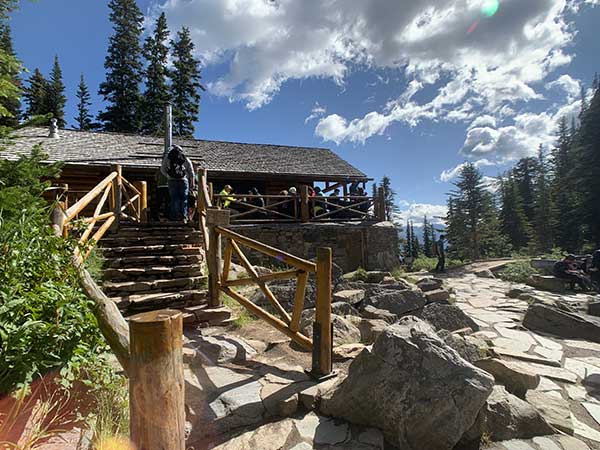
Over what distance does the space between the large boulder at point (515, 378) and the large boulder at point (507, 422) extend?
47cm

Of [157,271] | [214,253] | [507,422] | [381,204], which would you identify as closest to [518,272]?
[381,204]

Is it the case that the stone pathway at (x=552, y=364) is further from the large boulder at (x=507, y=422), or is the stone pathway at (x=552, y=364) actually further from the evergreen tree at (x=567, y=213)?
the evergreen tree at (x=567, y=213)

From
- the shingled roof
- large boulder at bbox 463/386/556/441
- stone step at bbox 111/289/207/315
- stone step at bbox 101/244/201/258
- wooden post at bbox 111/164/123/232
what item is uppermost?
the shingled roof

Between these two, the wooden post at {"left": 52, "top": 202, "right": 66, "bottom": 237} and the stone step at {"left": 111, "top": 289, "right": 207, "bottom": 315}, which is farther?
the stone step at {"left": 111, "top": 289, "right": 207, "bottom": 315}

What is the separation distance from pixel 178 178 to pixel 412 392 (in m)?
5.96

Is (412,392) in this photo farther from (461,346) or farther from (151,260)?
(151,260)

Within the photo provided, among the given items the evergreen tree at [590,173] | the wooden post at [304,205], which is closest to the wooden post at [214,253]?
the wooden post at [304,205]

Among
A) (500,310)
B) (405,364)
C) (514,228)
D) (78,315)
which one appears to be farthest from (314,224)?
(514,228)

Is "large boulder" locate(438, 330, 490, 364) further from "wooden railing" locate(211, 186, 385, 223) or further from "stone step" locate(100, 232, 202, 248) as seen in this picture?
"wooden railing" locate(211, 186, 385, 223)

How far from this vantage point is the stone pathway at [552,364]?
8.60ft

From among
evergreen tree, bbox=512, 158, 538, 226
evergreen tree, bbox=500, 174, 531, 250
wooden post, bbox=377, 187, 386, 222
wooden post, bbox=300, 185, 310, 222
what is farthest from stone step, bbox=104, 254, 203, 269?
evergreen tree, bbox=512, 158, 538, 226

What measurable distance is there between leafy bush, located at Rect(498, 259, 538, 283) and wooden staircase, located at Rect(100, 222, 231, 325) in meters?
10.00

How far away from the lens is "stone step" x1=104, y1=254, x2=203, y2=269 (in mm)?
4715

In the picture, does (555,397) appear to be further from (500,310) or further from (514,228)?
(514,228)
